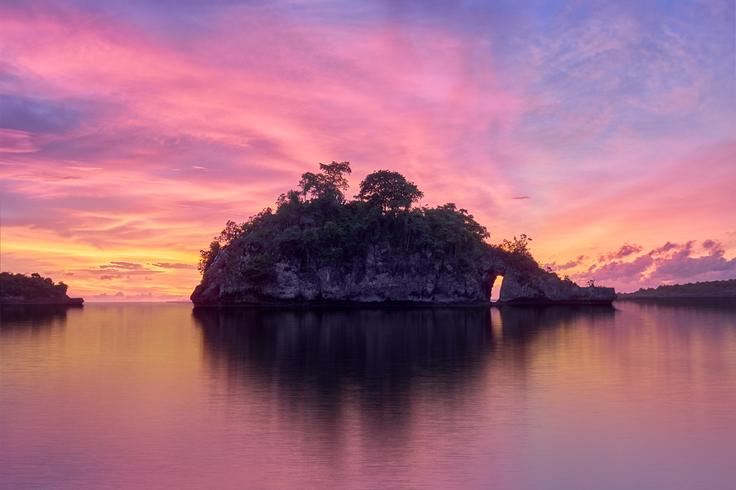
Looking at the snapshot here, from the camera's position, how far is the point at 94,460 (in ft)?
57.2

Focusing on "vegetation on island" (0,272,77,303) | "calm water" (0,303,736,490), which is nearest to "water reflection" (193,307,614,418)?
"calm water" (0,303,736,490)

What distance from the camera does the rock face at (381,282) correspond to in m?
132

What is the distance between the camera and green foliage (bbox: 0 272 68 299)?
173125 millimetres

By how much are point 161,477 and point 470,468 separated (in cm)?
802

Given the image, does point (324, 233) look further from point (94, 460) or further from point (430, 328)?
point (94, 460)

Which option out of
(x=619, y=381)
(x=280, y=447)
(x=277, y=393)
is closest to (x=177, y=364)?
(x=277, y=393)

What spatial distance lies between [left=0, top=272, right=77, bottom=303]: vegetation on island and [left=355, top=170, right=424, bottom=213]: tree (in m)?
105

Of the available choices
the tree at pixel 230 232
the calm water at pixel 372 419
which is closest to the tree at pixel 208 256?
the tree at pixel 230 232

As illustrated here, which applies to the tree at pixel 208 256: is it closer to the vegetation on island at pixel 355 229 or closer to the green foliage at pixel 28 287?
the vegetation on island at pixel 355 229

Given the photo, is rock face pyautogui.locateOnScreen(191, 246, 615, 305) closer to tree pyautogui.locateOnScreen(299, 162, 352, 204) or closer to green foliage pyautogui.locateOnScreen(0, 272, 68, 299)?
tree pyautogui.locateOnScreen(299, 162, 352, 204)

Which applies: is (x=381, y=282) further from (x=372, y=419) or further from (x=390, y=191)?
(x=372, y=419)

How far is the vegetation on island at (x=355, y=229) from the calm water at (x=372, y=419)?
88.2 metres

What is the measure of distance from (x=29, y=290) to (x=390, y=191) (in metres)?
112

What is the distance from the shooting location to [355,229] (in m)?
132
